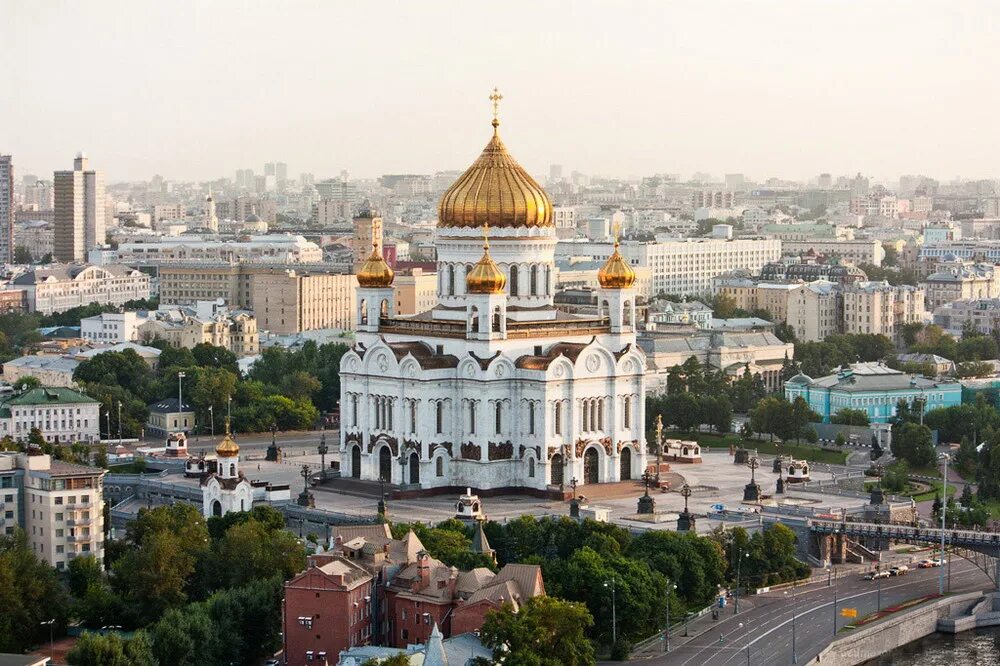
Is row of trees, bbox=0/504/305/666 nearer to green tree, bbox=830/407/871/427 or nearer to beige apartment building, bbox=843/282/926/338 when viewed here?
green tree, bbox=830/407/871/427

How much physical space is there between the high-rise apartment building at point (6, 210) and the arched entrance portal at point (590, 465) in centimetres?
11473

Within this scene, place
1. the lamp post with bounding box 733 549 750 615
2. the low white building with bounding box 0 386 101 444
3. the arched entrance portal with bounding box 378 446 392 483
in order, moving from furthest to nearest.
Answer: the low white building with bounding box 0 386 101 444 → the arched entrance portal with bounding box 378 446 392 483 → the lamp post with bounding box 733 549 750 615

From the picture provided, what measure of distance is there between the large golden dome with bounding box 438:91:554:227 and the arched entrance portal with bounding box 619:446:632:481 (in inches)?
295

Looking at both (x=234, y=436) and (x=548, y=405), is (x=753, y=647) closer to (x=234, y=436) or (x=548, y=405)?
(x=548, y=405)

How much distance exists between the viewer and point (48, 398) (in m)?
82.8

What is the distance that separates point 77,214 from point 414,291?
197 ft

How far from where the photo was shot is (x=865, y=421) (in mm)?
84438

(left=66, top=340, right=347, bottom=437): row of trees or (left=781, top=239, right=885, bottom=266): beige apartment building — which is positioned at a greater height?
(left=781, top=239, right=885, bottom=266): beige apartment building

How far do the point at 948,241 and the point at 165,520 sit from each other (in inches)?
4993

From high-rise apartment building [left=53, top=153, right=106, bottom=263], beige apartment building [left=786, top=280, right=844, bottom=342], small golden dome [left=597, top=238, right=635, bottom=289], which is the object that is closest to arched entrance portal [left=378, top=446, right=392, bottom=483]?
small golden dome [left=597, top=238, right=635, bottom=289]

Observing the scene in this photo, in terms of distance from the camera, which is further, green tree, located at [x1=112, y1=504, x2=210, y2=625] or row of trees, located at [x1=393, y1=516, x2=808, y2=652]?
green tree, located at [x1=112, y1=504, x2=210, y2=625]

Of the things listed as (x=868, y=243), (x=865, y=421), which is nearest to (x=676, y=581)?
(x=865, y=421)

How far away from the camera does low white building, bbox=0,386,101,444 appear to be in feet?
270

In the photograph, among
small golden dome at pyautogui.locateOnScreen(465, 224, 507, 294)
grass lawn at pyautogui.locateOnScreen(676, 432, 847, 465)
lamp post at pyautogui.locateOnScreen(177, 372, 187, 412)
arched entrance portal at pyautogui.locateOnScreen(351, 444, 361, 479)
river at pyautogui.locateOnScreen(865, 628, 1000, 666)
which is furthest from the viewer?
lamp post at pyautogui.locateOnScreen(177, 372, 187, 412)
